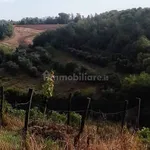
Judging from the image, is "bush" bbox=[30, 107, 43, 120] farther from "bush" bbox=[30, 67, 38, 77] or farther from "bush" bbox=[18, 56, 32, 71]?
"bush" bbox=[18, 56, 32, 71]

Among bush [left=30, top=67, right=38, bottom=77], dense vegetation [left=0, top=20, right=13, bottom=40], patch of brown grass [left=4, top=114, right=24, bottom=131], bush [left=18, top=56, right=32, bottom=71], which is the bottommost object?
bush [left=30, top=67, right=38, bottom=77]

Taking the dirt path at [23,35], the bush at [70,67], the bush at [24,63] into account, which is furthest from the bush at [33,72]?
the dirt path at [23,35]

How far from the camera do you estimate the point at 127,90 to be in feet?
85.2

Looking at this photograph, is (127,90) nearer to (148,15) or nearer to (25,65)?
(25,65)

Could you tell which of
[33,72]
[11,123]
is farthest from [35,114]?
[33,72]

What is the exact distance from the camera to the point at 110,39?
4128cm

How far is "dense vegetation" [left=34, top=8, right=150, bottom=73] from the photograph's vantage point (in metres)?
35.3

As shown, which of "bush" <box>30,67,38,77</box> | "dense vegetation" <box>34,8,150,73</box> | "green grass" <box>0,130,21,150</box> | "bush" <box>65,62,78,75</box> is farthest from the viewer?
"bush" <box>30,67,38,77</box>

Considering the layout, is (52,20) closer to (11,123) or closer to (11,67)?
(11,67)

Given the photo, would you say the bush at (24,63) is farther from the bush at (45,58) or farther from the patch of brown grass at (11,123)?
the patch of brown grass at (11,123)

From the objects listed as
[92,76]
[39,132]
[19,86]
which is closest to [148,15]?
[92,76]

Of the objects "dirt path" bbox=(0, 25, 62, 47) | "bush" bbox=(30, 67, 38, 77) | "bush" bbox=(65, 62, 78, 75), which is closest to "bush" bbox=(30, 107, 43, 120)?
"bush" bbox=(65, 62, 78, 75)

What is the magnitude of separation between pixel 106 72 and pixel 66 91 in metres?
5.57

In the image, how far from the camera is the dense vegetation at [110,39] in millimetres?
35284
